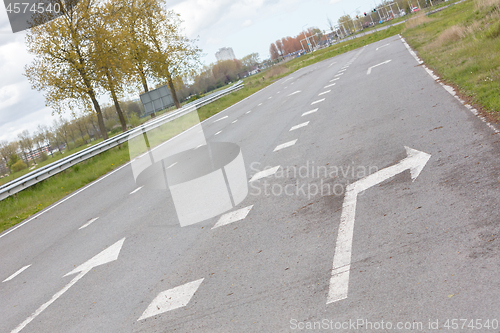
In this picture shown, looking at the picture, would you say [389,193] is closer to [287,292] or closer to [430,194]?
[430,194]

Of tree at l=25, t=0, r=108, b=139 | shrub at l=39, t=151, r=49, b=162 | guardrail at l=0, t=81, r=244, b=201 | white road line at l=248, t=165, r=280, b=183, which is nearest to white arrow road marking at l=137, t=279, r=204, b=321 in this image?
white road line at l=248, t=165, r=280, b=183

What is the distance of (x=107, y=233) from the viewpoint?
8.12 meters

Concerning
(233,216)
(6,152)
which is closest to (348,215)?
(233,216)

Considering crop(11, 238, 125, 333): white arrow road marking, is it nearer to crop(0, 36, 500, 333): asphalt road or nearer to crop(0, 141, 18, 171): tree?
crop(0, 36, 500, 333): asphalt road

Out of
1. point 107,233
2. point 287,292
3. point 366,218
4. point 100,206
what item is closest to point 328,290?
point 287,292

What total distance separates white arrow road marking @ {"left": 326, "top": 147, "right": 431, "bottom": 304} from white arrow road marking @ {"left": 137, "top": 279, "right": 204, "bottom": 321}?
1587 mm

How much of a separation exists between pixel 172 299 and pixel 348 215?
241cm

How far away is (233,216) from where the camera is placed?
6.90 m

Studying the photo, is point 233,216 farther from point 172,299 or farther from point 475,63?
point 475,63

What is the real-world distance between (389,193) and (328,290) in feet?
7.60

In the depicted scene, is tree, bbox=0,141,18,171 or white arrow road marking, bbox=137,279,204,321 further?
tree, bbox=0,141,18,171

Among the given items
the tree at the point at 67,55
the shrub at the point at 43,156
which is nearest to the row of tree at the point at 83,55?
the tree at the point at 67,55

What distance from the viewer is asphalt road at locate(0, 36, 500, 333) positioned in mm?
3719

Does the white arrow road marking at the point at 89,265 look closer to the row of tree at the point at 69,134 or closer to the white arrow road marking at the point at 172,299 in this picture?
the white arrow road marking at the point at 172,299
